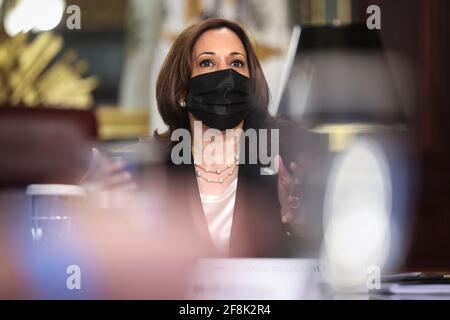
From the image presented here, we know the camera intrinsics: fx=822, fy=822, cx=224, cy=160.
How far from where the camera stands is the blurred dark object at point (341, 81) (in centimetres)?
188

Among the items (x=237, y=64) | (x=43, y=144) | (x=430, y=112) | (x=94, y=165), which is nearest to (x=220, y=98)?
(x=237, y=64)

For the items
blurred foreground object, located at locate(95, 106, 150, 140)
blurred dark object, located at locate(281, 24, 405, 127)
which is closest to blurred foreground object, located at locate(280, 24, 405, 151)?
blurred dark object, located at locate(281, 24, 405, 127)

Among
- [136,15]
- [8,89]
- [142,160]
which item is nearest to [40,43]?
[8,89]

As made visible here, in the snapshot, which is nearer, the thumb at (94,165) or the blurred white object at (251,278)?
the blurred white object at (251,278)

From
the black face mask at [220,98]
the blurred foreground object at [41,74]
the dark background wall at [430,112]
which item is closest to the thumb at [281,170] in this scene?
the black face mask at [220,98]

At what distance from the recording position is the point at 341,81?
1937 millimetres

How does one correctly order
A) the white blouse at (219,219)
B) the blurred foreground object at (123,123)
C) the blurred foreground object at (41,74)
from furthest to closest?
1. the blurred foreground object at (41,74)
2. the blurred foreground object at (123,123)
3. the white blouse at (219,219)

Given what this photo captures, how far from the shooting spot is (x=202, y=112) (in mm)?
1545

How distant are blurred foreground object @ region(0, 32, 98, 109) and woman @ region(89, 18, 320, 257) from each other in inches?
14.1

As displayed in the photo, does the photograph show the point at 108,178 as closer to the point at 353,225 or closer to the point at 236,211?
the point at 236,211

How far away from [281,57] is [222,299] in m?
0.69

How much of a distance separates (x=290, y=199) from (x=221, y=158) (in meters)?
0.16

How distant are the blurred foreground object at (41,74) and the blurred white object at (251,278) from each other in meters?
0.57

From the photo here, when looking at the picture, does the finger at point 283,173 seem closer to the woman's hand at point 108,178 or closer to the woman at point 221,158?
the woman at point 221,158
